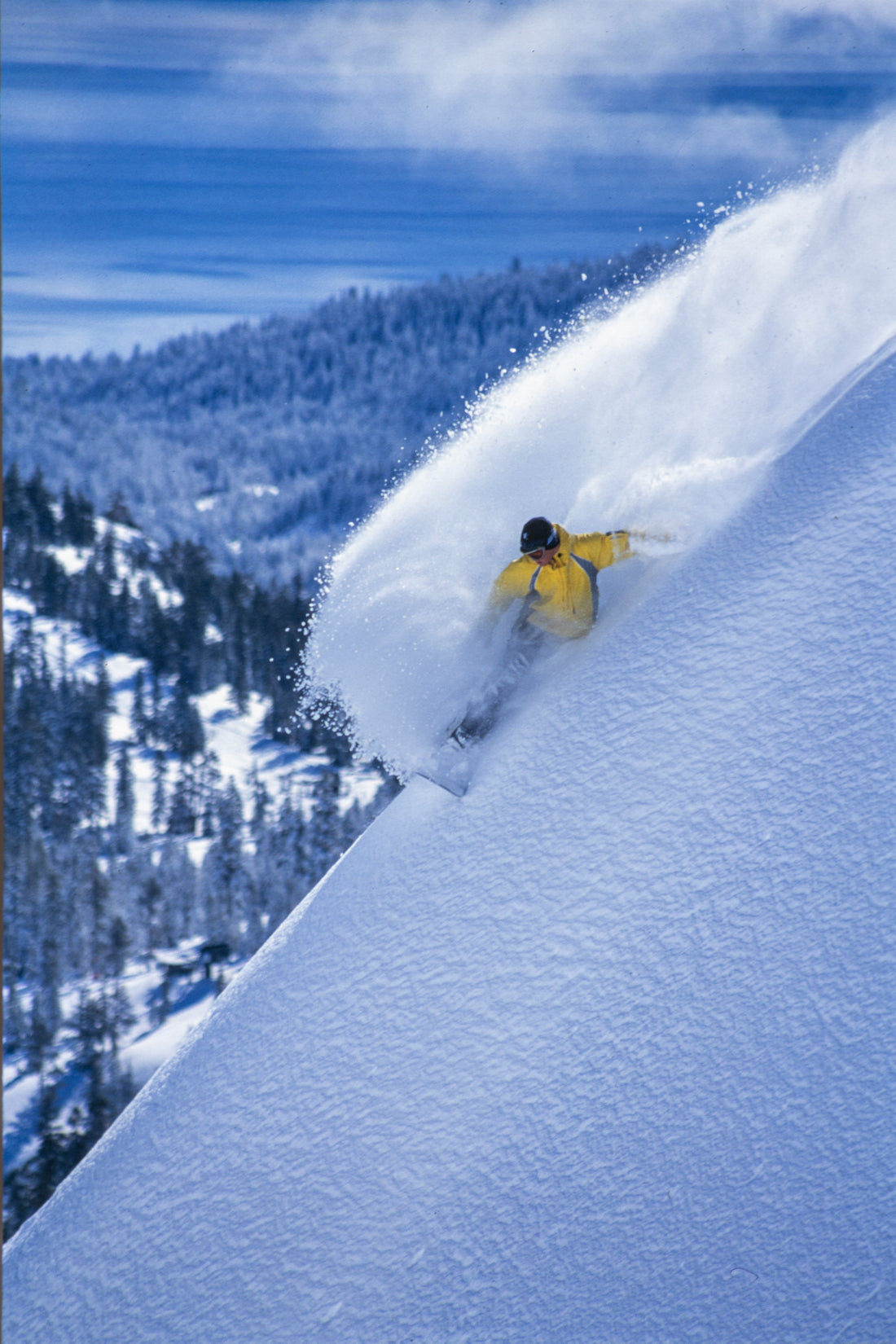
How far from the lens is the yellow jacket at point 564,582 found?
27.6 ft

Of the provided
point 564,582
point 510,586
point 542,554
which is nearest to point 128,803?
point 510,586

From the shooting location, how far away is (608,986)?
6949mm

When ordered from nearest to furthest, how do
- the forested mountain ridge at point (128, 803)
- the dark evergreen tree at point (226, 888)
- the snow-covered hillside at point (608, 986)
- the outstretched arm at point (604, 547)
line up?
the snow-covered hillside at point (608, 986) < the outstretched arm at point (604, 547) < the forested mountain ridge at point (128, 803) < the dark evergreen tree at point (226, 888)

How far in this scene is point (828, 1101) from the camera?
19.1 ft

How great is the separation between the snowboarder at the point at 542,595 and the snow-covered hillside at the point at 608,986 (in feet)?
0.85

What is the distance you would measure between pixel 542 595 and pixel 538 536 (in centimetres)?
63

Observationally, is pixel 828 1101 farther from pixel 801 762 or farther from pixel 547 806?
pixel 547 806

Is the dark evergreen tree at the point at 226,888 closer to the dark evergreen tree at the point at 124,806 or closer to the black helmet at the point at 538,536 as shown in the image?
the dark evergreen tree at the point at 124,806

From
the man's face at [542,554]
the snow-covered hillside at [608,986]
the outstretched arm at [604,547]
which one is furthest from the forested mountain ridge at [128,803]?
the man's face at [542,554]

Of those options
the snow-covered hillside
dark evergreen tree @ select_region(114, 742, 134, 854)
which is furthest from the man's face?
dark evergreen tree @ select_region(114, 742, 134, 854)

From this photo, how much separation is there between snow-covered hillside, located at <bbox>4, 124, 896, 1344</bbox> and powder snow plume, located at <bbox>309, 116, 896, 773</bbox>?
0.05 m

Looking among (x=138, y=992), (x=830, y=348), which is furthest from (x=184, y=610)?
(x=830, y=348)

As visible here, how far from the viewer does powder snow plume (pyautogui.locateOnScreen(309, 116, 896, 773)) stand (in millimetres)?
9656

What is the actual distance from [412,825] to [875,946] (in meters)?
4.17
